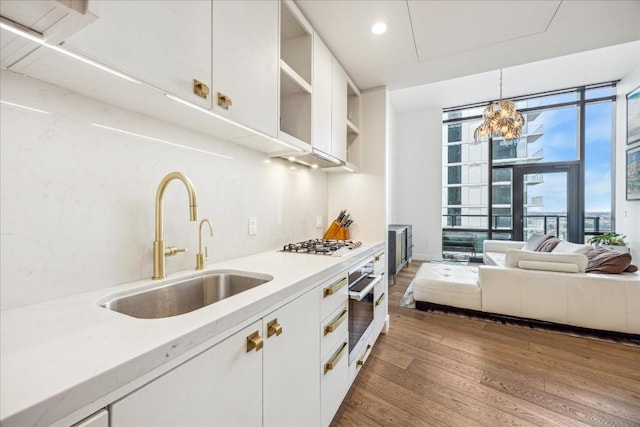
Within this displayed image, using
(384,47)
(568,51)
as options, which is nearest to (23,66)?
(384,47)

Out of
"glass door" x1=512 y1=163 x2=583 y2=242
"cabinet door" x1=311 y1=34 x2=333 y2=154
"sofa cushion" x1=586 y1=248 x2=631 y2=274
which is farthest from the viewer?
"glass door" x1=512 y1=163 x2=583 y2=242

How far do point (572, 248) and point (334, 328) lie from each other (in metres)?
3.36

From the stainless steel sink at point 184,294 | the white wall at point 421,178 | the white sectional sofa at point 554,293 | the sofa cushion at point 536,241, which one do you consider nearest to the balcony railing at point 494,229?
the white wall at point 421,178

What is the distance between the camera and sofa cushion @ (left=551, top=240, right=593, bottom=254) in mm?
2893

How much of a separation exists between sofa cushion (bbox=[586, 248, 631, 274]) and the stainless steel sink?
3181 mm

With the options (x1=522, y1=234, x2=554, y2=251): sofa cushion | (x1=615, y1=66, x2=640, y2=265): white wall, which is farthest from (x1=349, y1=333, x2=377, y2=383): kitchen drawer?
(x1=615, y1=66, x2=640, y2=265): white wall

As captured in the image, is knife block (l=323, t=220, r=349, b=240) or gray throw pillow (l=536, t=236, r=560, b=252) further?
gray throw pillow (l=536, t=236, r=560, b=252)

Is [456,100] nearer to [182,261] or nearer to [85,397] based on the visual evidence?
[182,261]

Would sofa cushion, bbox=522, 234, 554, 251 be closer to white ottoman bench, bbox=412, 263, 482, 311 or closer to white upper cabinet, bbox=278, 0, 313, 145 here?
white ottoman bench, bbox=412, 263, 482, 311

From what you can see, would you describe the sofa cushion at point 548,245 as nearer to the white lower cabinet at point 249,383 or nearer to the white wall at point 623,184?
the white wall at point 623,184

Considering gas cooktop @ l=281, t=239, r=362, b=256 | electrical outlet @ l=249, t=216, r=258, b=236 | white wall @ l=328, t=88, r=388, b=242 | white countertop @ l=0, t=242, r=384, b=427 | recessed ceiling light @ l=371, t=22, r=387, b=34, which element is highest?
recessed ceiling light @ l=371, t=22, r=387, b=34

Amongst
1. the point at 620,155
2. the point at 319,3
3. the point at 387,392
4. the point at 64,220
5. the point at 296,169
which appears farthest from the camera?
the point at 620,155

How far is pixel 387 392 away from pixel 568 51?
2747 mm

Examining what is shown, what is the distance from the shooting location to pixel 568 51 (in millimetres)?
2016
